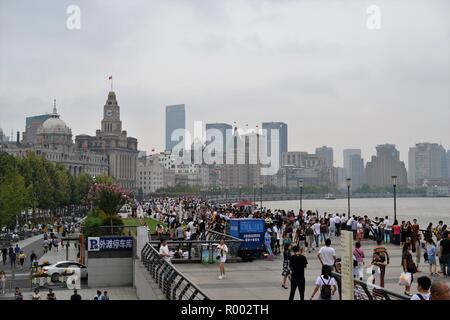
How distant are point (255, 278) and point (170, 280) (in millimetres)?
4986

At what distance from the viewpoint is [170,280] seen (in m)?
15.5

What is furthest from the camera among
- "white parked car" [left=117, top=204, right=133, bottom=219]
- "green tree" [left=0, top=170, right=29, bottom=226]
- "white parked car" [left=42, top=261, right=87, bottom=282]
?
"white parked car" [left=117, top=204, right=133, bottom=219]

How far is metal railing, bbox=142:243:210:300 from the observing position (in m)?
12.9

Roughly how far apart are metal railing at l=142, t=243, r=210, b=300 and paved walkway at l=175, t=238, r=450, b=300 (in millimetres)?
1165

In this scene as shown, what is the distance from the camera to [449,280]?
19141 millimetres

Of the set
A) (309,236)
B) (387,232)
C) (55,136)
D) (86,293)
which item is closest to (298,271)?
(309,236)

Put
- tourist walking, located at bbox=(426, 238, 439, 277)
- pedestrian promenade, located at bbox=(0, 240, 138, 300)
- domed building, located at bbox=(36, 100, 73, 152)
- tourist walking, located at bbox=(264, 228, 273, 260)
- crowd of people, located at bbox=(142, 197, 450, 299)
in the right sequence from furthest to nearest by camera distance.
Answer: domed building, located at bbox=(36, 100, 73, 152) → pedestrian promenade, located at bbox=(0, 240, 138, 300) → tourist walking, located at bbox=(264, 228, 273, 260) → tourist walking, located at bbox=(426, 238, 439, 277) → crowd of people, located at bbox=(142, 197, 450, 299)

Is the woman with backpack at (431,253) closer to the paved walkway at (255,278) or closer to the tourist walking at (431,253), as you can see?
the tourist walking at (431,253)

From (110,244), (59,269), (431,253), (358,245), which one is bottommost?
(59,269)

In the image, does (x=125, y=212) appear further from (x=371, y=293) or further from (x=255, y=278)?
(x=371, y=293)

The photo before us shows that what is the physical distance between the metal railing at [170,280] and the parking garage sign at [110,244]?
921 centimetres

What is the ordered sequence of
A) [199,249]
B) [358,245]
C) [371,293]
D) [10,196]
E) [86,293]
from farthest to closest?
[10,196] < [86,293] < [199,249] < [358,245] < [371,293]

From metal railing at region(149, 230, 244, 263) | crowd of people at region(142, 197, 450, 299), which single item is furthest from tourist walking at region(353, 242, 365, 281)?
metal railing at region(149, 230, 244, 263)

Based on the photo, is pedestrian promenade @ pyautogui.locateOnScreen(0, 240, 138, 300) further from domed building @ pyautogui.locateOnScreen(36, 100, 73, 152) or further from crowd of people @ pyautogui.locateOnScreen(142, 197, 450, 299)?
domed building @ pyautogui.locateOnScreen(36, 100, 73, 152)
